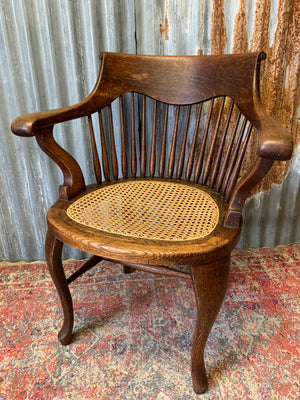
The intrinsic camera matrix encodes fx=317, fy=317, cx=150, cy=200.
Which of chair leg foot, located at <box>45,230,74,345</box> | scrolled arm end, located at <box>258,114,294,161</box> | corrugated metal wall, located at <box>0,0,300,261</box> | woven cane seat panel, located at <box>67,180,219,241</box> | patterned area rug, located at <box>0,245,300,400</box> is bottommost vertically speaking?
patterned area rug, located at <box>0,245,300,400</box>

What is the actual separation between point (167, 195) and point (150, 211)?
0.48 ft

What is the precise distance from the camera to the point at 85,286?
1.59 metres

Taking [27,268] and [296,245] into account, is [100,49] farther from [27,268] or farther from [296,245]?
[296,245]

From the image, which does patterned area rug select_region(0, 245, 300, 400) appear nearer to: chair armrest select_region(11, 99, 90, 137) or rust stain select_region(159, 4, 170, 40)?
chair armrest select_region(11, 99, 90, 137)

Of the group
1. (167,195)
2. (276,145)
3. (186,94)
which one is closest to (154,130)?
(186,94)

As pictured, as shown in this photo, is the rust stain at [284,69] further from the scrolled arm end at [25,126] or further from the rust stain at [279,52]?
the scrolled arm end at [25,126]

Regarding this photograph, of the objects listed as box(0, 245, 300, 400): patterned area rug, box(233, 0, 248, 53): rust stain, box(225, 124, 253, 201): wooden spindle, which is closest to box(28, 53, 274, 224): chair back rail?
box(225, 124, 253, 201): wooden spindle

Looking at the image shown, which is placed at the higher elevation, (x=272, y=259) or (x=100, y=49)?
(x=100, y=49)

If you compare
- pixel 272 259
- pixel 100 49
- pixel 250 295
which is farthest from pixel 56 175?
pixel 272 259

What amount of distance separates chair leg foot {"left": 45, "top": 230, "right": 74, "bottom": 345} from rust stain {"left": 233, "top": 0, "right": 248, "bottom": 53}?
47.4 inches

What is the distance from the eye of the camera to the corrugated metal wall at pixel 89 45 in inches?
54.9

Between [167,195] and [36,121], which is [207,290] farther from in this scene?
[36,121]

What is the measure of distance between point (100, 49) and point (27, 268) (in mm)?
1187

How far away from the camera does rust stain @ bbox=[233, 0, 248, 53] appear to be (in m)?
1.43
